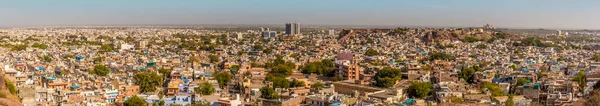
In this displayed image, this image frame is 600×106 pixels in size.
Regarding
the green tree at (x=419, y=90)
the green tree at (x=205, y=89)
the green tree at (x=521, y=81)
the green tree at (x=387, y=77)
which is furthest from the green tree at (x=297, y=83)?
the green tree at (x=521, y=81)

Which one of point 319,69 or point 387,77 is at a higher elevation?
point 387,77

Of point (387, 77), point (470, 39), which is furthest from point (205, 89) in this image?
point (470, 39)

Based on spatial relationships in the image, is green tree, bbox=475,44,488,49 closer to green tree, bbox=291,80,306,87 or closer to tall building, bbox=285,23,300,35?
green tree, bbox=291,80,306,87

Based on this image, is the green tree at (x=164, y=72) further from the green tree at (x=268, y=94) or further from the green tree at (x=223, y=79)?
the green tree at (x=268, y=94)

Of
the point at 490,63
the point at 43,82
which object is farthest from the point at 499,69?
the point at 43,82

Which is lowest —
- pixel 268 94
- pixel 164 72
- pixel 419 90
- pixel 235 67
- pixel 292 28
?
pixel 292 28

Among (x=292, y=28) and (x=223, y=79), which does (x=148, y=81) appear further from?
(x=292, y=28)
